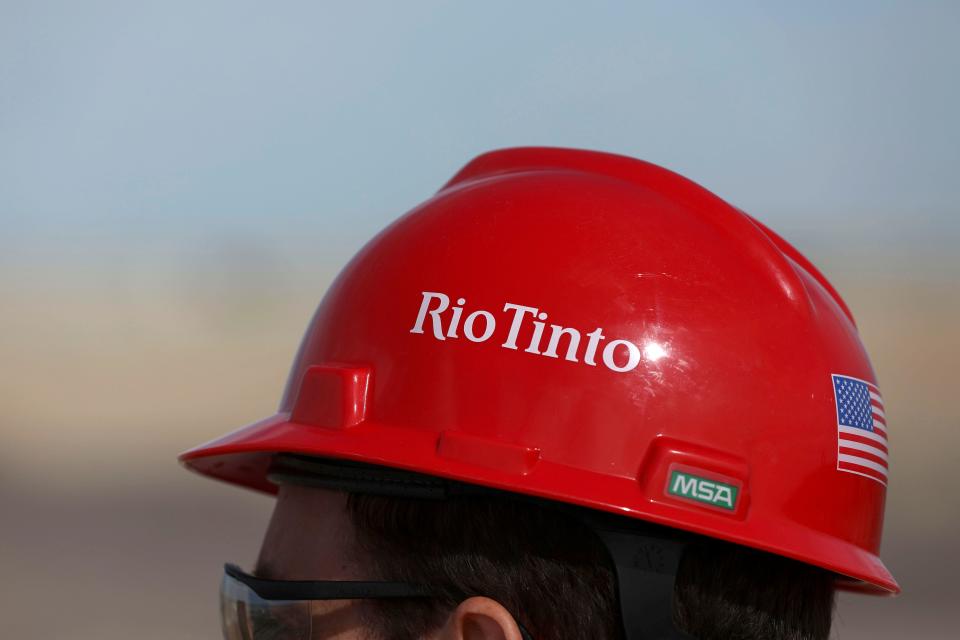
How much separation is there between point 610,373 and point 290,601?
0.75 metres

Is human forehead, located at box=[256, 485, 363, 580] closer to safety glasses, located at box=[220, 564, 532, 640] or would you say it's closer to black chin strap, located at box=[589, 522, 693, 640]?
safety glasses, located at box=[220, 564, 532, 640]

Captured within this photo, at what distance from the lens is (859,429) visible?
248cm

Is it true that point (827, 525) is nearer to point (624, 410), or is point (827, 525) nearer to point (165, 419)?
point (624, 410)

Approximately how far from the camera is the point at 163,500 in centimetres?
2373

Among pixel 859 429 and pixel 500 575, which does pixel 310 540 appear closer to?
pixel 500 575

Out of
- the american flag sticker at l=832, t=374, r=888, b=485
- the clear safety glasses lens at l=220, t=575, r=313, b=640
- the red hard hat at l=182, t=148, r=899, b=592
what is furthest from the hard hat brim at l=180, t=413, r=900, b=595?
the clear safety glasses lens at l=220, t=575, r=313, b=640

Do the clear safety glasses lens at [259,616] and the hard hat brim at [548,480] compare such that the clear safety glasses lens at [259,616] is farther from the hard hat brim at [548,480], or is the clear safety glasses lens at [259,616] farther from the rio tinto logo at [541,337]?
the rio tinto logo at [541,337]

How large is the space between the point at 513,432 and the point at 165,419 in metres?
26.3

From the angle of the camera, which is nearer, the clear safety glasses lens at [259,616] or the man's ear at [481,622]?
the man's ear at [481,622]

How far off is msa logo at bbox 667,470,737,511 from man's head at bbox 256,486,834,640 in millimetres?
104

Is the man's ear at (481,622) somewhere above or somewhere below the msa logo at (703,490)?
below

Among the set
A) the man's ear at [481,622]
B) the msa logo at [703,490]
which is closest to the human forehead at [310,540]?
the man's ear at [481,622]

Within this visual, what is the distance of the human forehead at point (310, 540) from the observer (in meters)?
2.39

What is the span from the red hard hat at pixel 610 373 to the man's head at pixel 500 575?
0.35 ft
